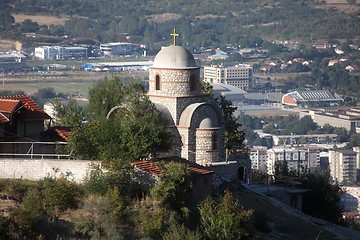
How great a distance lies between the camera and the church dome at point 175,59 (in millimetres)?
25125

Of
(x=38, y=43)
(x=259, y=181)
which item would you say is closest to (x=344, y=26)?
(x=38, y=43)

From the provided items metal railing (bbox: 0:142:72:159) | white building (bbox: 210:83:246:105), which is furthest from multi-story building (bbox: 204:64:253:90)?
metal railing (bbox: 0:142:72:159)

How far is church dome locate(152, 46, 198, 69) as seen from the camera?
82.4 ft

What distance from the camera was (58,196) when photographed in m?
18.2

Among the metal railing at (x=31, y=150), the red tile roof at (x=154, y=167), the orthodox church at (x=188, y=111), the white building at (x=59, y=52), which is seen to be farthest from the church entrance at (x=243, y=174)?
the white building at (x=59, y=52)

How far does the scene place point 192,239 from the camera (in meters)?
17.2

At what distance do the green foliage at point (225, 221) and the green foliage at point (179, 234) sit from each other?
45cm

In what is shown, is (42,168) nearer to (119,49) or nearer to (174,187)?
(174,187)

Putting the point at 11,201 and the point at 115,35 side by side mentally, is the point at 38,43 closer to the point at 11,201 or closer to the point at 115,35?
the point at 115,35

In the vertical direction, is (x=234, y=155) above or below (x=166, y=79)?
below

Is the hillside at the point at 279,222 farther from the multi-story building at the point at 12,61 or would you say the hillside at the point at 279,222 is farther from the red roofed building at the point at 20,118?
the multi-story building at the point at 12,61

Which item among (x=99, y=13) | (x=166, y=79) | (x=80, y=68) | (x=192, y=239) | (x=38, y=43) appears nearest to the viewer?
(x=192, y=239)

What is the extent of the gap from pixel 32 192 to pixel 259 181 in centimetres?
903

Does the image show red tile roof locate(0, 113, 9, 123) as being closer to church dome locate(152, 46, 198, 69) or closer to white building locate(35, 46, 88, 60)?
church dome locate(152, 46, 198, 69)
